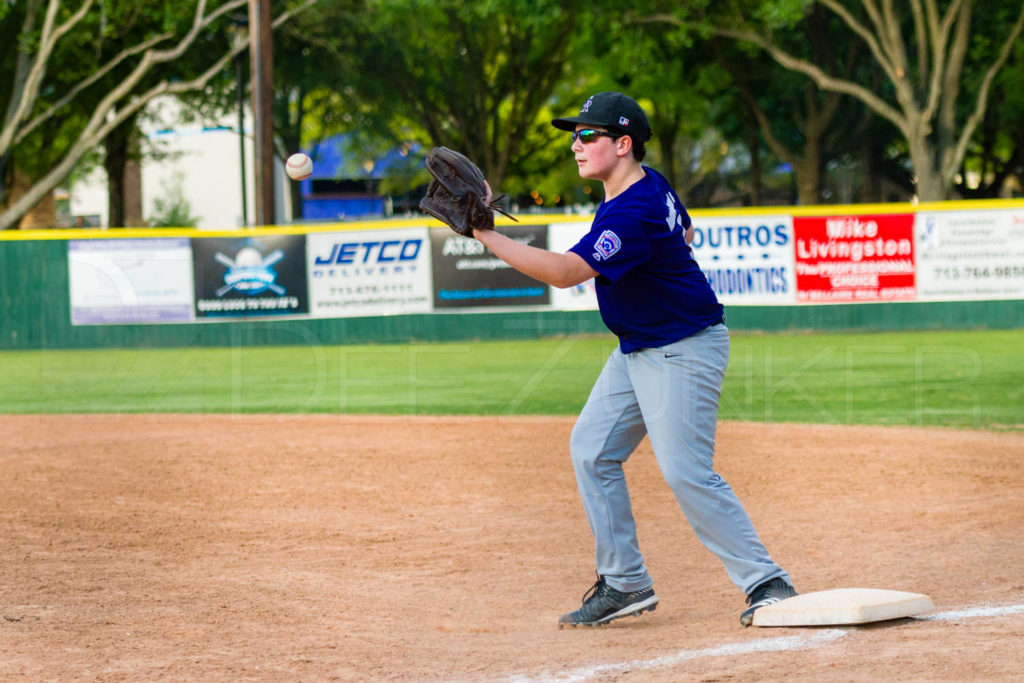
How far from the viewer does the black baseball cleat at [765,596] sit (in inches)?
162

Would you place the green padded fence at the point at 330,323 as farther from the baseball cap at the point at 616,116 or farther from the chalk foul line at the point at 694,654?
Answer: the chalk foul line at the point at 694,654

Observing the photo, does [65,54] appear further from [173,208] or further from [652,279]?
[652,279]

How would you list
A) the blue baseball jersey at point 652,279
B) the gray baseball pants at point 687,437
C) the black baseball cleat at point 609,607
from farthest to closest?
the black baseball cleat at point 609,607 → the gray baseball pants at point 687,437 → the blue baseball jersey at point 652,279

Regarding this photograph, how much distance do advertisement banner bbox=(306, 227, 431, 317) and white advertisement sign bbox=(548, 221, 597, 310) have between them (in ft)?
5.66

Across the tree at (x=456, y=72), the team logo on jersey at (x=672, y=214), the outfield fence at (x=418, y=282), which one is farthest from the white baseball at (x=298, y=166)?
the tree at (x=456, y=72)

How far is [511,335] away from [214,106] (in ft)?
47.6

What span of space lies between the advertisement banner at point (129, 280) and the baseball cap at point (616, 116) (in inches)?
500

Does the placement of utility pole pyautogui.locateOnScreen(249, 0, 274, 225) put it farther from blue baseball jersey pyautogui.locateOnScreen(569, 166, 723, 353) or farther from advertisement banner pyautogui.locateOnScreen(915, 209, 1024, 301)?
blue baseball jersey pyautogui.locateOnScreen(569, 166, 723, 353)

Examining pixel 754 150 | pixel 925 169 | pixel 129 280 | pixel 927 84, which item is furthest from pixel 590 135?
pixel 754 150

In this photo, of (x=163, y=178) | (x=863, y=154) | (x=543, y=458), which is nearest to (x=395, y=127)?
(x=863, y=154)

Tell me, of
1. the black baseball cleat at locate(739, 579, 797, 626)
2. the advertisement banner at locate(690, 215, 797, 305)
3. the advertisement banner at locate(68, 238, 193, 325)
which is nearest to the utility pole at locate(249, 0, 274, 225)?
the advertisement banner at locate(68, 238, 193, 325)

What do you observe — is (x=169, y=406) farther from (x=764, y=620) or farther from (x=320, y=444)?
(x=764, y=620)

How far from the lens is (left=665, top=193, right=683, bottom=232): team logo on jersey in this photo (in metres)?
4.12

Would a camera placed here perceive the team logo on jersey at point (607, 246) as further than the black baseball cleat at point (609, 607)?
No
